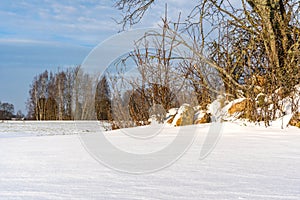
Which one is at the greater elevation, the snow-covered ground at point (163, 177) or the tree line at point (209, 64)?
the tree line at point (209, 64)

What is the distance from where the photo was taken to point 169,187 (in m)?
1.20

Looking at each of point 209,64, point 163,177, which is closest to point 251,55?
point 209,64

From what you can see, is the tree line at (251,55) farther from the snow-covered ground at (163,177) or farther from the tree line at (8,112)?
the tree line at (8,112)

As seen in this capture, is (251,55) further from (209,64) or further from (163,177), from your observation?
(163,177)

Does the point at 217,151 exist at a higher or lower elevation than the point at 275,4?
lower

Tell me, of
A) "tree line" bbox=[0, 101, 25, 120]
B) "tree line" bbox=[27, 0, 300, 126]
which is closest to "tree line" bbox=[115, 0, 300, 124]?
"tree line" bbox=[27, 0, 300, 126]

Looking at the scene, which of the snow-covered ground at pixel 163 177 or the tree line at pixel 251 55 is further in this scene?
the tree line at pixel 251 55

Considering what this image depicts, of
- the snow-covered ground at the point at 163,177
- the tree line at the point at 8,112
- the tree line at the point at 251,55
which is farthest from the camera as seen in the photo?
the tree line at the point at 8,112

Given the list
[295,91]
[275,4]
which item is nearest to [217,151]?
[295,91]

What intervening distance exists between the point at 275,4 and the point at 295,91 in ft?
5.16

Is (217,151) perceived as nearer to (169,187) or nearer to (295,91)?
(169,187)

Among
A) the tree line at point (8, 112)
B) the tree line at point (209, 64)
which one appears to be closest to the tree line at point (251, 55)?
the tree line at point (209, 64)

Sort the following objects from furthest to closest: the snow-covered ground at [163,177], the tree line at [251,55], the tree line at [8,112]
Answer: the tree line at [8,112], the tree line at [251,55], the snow-covered ground at [163,177]

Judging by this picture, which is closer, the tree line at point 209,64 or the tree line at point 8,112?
the tree line at point 209,64
